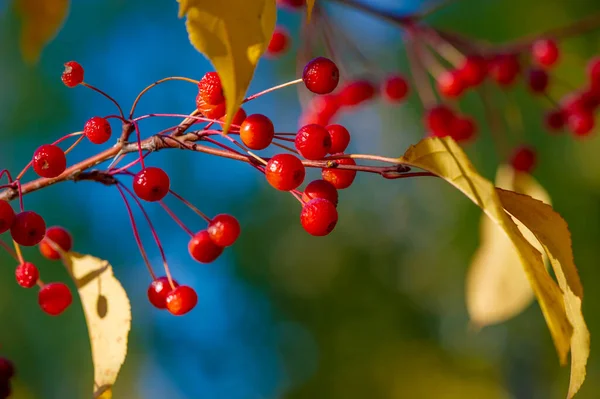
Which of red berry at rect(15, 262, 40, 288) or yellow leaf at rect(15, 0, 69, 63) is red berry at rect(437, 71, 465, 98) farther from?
red berry at rect(15, 262, 40, 288)

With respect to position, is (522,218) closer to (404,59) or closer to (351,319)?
(404,59)

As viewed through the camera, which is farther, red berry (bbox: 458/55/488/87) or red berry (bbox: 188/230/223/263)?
red berry (bbox: 458/55/488/87)

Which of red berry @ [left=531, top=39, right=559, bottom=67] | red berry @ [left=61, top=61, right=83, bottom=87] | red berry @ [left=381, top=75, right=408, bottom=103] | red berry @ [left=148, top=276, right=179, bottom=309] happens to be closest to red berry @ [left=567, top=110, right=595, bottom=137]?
red berry @ [left=531, top=39, right=559, bottom=67]

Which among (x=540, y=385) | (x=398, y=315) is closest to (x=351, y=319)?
(x=398, y=315)

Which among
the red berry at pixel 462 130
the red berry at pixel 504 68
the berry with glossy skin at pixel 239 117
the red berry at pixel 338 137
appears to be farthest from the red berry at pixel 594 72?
the berry with glossy skin at pixel 239 117

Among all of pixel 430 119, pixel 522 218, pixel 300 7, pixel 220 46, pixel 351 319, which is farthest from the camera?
pixel 351 319
